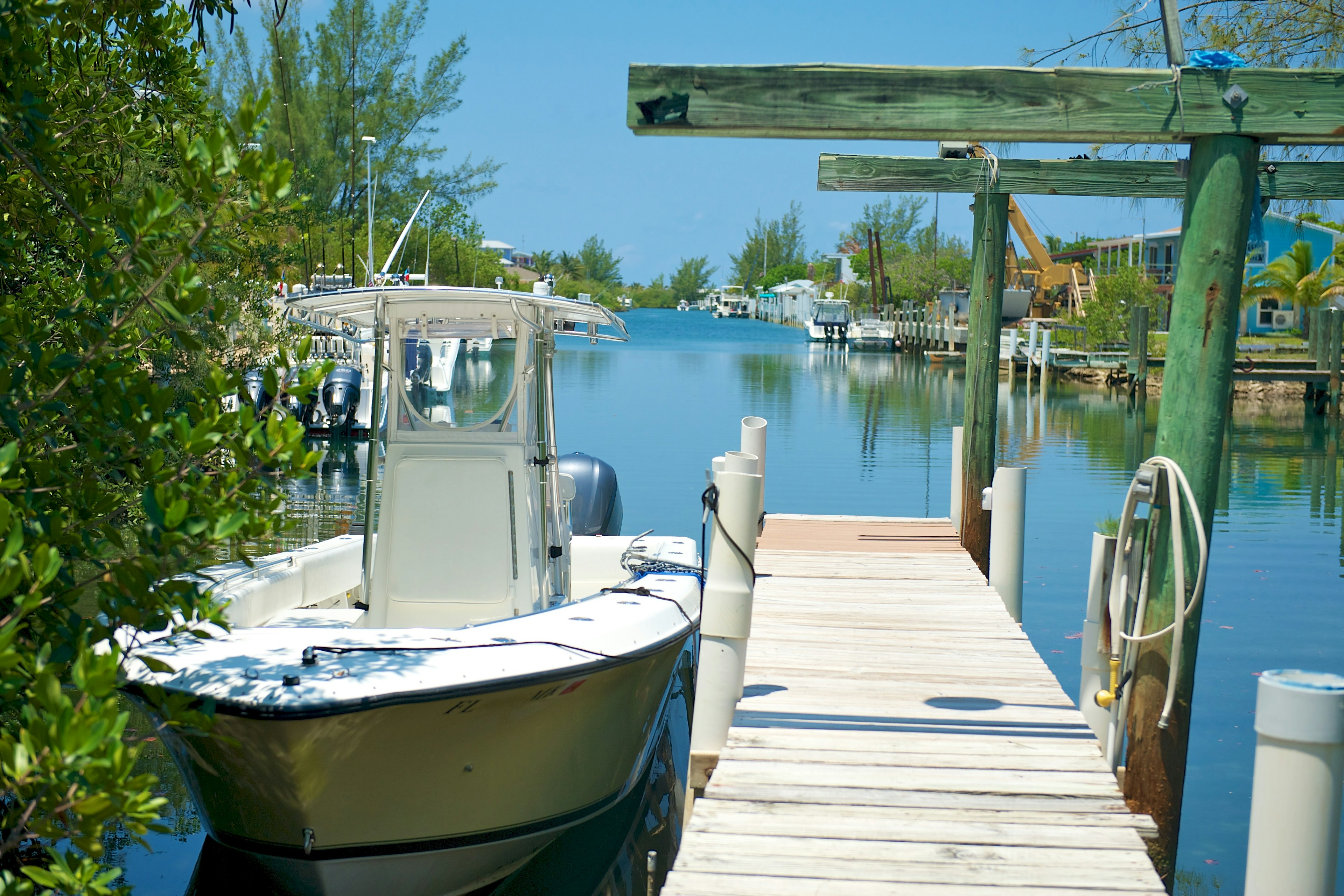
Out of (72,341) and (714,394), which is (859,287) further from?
(72,341)

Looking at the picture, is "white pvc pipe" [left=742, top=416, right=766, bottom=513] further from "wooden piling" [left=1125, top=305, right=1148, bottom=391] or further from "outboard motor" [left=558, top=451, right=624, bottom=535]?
"wooden piling" [left=1125, top=305, right=1148, bottom=391]

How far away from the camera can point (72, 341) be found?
3477mm

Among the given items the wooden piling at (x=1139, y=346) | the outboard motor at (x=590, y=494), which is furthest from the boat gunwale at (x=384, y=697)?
the wooden piling at (x=1139, y=346)

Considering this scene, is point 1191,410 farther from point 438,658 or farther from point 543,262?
point 543,262

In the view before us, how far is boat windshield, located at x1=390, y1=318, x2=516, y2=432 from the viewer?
6547mm

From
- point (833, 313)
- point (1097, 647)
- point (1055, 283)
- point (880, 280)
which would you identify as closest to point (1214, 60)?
point (1097, 647)

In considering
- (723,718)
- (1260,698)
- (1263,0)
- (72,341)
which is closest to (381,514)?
(723,718)

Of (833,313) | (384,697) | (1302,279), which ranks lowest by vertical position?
(384,697)

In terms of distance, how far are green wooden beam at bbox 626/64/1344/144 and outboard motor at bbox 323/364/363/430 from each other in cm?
1795

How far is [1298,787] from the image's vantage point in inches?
123

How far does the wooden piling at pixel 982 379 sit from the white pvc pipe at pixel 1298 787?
19.2 ft

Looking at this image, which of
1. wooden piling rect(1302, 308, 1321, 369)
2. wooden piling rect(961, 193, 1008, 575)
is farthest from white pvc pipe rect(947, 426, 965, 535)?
wooden piling rect(1302, 308, 1321, 369)

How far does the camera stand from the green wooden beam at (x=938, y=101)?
434 cm

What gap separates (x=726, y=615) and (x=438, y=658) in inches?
48.8
